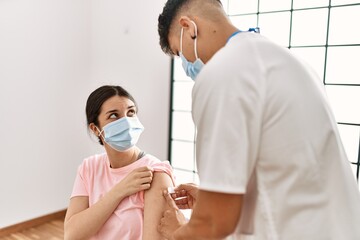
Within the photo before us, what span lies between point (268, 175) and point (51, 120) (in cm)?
313

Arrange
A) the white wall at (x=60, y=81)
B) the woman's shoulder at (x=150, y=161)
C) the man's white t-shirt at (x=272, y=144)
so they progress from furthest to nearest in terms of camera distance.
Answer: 1. the white wall at (x=60, y=81)
2. the woman's shoulder at (x=150, y=161)
3. the man's white t-shirt at (x=272, y=144)

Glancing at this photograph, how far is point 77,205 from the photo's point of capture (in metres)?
1.55

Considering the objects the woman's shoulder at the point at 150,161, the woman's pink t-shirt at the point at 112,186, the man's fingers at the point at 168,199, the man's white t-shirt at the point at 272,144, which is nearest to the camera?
the man's white t-shirt at the point at 272,144

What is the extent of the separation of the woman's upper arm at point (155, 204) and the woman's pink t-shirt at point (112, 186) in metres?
0.04

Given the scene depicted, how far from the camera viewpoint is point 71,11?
364 centimetres

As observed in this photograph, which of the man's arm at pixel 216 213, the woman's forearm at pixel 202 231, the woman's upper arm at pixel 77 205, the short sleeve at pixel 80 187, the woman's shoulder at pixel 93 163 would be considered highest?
the man's arm at pixel 216 213

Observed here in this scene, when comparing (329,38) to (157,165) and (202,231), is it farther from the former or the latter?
(202,231)

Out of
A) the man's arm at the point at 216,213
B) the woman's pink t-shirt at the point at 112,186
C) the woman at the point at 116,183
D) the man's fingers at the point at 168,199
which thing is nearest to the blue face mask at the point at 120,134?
the woman at the point at 116,183

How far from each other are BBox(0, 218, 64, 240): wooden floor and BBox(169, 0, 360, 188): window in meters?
2.82

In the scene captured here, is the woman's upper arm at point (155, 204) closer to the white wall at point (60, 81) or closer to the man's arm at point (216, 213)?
the man's arm at point (216, 213)

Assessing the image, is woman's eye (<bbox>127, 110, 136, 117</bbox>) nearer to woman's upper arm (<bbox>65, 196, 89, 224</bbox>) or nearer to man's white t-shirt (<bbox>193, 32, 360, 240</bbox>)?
woman's upper arm (<bbox>65, 196, 89, 224</bbox>)

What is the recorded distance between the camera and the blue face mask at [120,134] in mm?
1650

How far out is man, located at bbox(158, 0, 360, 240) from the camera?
2.47 ft

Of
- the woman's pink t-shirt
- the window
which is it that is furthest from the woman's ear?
the window
